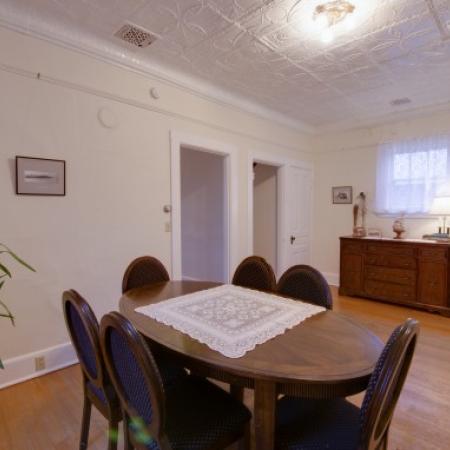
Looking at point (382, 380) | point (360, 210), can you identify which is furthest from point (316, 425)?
point (360, 210)

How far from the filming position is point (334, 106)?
4246 mm

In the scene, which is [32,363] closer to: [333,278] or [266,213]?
[266,213]

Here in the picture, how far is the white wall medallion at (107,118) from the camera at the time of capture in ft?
8.87

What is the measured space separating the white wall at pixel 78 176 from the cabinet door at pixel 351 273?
2.82 meters

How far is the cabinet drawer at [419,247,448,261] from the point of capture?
149 inches

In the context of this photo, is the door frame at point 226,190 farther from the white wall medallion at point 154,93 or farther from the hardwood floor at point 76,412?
the hardwood floor at point 76,412

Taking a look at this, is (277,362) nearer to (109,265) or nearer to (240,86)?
(109,265)

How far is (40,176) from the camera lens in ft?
7.80

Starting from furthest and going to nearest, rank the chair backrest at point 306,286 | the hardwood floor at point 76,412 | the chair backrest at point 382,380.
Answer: the chair backrest at point 306,286, the hardwood floor at point 76,412, the chair backrest at point 382,380

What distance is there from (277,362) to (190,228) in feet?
13.0

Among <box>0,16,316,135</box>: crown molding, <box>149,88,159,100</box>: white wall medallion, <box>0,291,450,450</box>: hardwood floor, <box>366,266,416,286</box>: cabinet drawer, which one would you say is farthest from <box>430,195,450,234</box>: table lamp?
<box>149,88,159,100</box>: white wall medallion

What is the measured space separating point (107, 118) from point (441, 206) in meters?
4.00

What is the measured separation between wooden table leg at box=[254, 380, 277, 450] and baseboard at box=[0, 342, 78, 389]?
201cm

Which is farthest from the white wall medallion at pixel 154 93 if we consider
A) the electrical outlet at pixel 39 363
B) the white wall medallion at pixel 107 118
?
the electrical outlet at pixel 39 363
